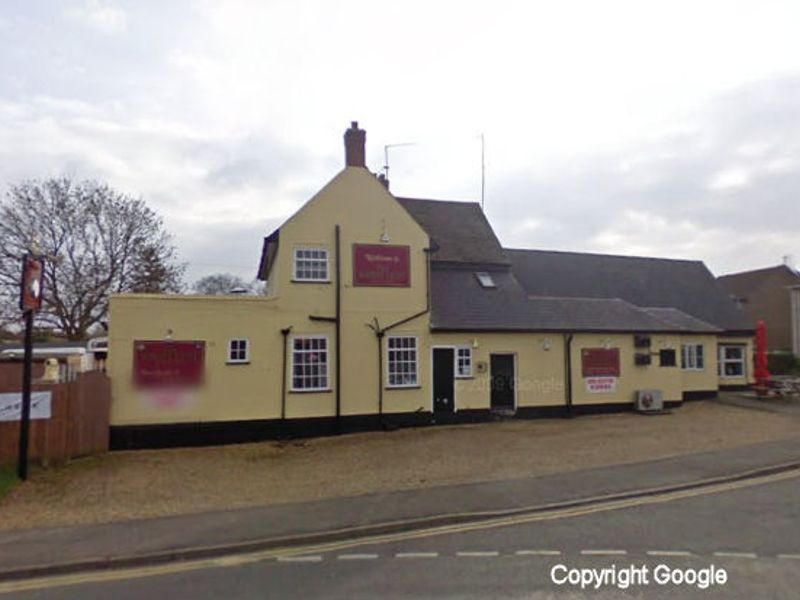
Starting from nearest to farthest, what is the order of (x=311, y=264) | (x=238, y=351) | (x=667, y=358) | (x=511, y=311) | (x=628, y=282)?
(x=238, y=351) → (x=311, y=264) → (x=511, y=311) → (x=667, y=358) → (x=628, y=282)

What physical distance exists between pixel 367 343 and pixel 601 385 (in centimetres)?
885

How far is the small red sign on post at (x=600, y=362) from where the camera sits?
20.3m

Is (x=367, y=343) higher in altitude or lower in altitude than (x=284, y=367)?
higher

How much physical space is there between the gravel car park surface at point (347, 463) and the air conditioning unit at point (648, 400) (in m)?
1.41

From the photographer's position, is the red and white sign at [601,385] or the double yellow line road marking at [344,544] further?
the red and white sign at [601,385]

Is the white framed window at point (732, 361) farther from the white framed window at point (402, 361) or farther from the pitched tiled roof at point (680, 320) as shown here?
the white framed window at point (402, 361)

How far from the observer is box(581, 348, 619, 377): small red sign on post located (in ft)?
66.7

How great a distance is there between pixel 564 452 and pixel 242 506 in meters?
7.67

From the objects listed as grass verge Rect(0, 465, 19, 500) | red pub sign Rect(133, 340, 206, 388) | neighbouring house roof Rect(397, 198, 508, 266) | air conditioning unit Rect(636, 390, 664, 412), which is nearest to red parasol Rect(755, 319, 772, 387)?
air conditioning unit Rect(636, 390, 664, 412)

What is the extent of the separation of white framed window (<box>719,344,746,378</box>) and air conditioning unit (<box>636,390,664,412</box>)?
28.6 feet

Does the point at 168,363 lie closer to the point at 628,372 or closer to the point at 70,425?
the point at 70,425

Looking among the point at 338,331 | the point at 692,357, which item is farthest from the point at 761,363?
the point at 338,331

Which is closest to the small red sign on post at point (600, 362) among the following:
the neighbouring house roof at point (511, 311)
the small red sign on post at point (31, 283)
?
the neighbouring house roof at point (511, 311)

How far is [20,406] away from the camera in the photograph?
472 inches
